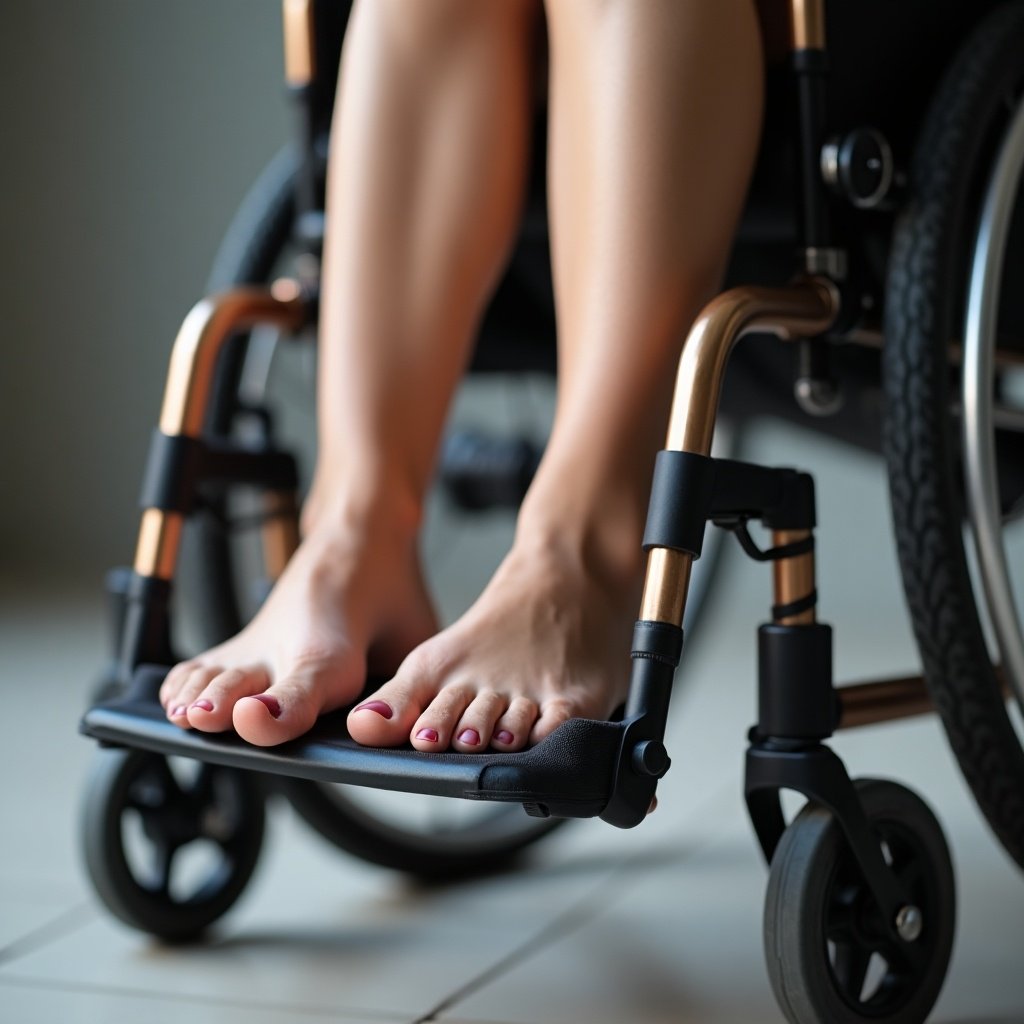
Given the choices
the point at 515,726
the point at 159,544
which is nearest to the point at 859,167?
the point at 515,726

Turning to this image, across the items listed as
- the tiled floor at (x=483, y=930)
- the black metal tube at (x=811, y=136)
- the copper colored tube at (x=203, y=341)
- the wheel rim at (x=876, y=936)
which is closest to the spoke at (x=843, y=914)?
the wheel rim at (x=876, y=936)

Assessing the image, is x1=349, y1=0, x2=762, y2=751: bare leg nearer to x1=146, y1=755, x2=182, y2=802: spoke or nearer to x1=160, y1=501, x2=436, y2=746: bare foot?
x1=160, y1=501, x2=436, y2=746: bare foot

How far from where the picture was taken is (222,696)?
2.17 feet

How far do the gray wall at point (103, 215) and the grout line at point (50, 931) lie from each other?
5.97 ft

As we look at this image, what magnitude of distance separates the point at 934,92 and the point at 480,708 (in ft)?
1.54

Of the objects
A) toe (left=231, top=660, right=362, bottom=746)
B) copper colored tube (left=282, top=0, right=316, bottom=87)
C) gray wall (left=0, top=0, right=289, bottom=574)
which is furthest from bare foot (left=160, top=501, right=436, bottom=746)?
gray wall (left=0, top=0, right=289, bottom=574)

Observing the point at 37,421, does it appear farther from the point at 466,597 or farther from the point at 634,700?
the point at 634,700

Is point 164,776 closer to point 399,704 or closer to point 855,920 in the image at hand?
point 399,704

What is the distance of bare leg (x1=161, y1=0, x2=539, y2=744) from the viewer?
796 mm

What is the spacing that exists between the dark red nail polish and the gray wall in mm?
2117

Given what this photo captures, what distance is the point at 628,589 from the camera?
0.71m

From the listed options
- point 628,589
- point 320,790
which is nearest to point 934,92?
point 628,589

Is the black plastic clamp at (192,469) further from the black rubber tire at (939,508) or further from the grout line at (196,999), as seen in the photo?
the black rubber tire at (939,508)

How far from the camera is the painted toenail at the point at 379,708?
630mm
